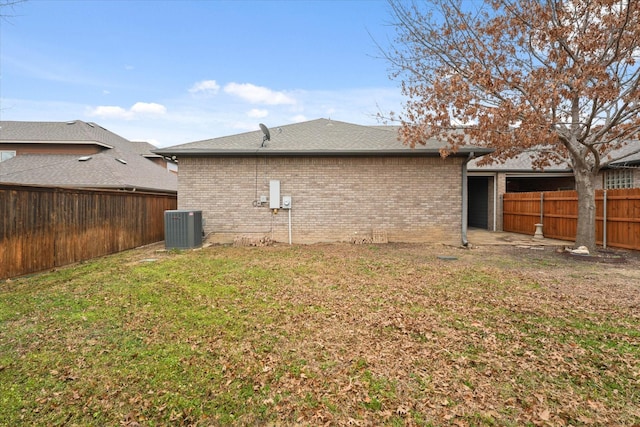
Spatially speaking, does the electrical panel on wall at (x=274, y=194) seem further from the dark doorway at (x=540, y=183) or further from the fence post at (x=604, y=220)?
the dark doorway at (x=540, y=183)

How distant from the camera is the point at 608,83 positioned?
23.3 feet

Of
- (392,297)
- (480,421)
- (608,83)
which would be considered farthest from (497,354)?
(608,83)

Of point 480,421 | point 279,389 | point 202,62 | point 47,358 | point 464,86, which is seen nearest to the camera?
point 480,421

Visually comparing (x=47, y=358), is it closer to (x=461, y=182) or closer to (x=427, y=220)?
(x=427, y=220)

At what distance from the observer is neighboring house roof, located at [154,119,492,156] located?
32.0ft

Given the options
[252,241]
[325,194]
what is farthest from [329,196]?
[252,241]

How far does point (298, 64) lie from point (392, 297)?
39.3 ft

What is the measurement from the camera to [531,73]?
7.72m

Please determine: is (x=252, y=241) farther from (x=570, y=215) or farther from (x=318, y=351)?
(x=570, y=215)

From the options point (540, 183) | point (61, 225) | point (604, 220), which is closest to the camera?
point (61, 225)

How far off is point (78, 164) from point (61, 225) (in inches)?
445

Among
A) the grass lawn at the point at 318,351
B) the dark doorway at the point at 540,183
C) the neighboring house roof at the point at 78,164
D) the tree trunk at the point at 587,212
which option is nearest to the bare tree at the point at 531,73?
the tree trunk at the point at 587,212

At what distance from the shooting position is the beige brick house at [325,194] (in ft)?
33.2

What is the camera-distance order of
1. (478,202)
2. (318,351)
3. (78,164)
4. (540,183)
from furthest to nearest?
(540,183)
(478,202)
(78,164)
(318,351)
